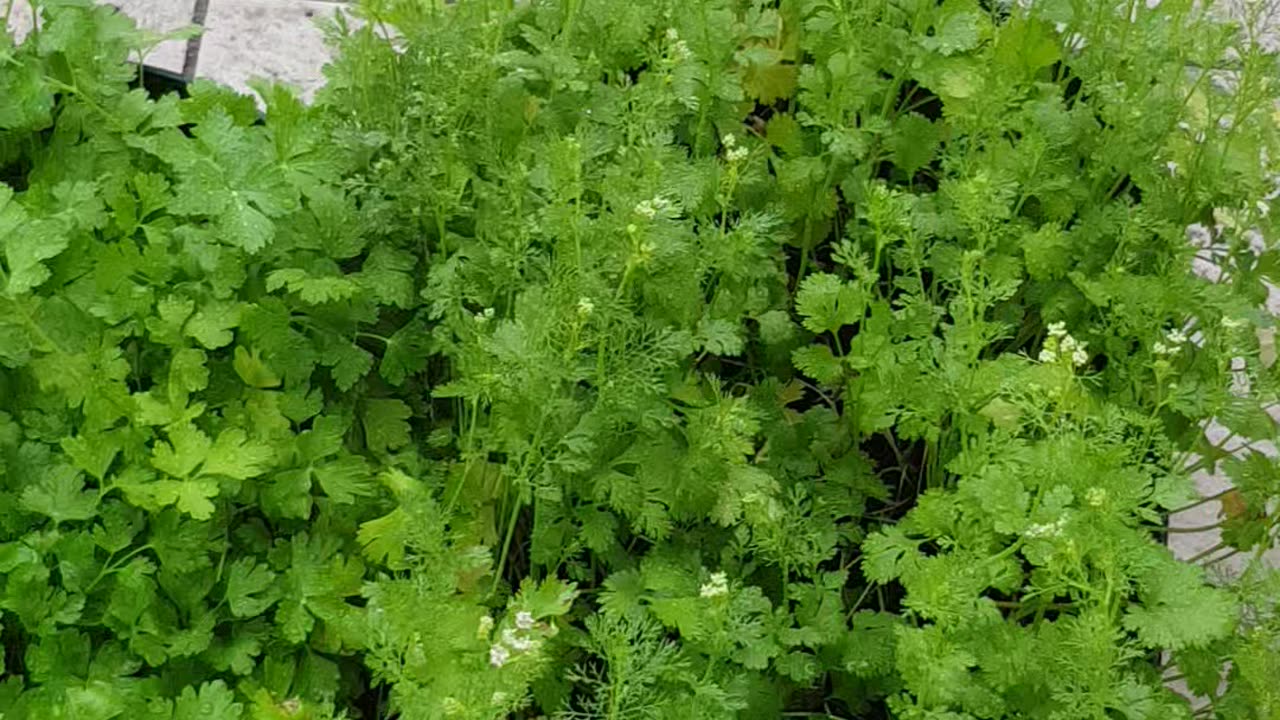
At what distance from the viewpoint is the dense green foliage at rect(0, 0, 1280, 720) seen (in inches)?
60.9

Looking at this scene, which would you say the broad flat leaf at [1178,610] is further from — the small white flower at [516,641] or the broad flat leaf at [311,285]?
the broad flat leaf at [311,285]

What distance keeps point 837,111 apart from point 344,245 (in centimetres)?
64

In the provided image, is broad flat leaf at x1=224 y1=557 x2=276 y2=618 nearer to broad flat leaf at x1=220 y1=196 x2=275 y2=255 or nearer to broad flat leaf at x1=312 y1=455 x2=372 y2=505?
broad flat leaf at x1=312 y1=455 x2=372 y2=505

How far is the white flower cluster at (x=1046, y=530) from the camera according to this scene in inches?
56.9

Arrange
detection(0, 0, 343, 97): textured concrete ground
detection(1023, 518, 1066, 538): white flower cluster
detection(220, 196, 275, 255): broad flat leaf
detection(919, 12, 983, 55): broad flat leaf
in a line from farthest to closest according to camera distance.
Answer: detection(0, 0, 343, 97): textured concrete ground
detection(919, 12, 983, 55): broad flat leaf
detection(220, 196, 275, 255): broad flat leaf
detection(1023, 518, 1066, 538): white flower cluster

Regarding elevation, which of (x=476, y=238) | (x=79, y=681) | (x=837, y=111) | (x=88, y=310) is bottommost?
(x=79, y=681)

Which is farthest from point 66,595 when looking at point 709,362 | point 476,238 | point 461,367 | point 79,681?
point 709,362

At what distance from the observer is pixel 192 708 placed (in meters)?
1.51

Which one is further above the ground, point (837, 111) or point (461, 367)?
point (837, 111)

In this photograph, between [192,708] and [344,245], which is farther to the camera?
[344,245]

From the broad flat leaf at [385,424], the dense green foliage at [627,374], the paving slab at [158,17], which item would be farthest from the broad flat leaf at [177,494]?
the paving slab at [158,17]

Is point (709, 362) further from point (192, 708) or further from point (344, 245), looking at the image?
point (192, 708)

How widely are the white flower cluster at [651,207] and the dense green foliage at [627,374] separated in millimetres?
34

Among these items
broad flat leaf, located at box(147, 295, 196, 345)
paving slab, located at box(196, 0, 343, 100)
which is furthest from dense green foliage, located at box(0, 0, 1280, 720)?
paving slab, located at box(196, 0, 343, 100)
